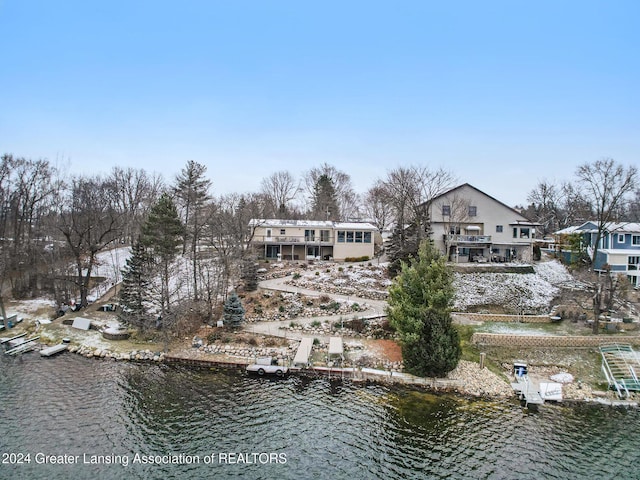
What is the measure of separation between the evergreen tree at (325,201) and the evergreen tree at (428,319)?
39822 mm

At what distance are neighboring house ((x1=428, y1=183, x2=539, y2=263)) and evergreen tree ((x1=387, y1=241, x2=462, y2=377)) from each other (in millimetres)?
18462

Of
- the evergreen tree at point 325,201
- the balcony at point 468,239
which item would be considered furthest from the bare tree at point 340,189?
the balcony at point 468,239

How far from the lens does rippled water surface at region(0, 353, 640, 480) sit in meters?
12.1

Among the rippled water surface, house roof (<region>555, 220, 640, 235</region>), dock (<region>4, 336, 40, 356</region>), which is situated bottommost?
the rippled water surface

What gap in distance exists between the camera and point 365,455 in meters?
12.8

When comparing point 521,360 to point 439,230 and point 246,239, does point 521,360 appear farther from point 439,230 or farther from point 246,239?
point 246,239

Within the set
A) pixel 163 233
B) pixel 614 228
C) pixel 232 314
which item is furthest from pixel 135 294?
pixel 614 228

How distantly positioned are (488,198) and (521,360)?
67.5ft

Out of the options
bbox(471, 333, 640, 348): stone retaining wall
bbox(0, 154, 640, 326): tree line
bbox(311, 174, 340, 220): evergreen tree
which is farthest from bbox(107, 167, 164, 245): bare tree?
bbox(471, 333, 640, 348): stone retaining wall

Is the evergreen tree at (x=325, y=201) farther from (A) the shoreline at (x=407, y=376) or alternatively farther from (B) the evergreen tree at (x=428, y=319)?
(B) the evergreen tree at (x=428, y=319)

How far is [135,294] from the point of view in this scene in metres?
24.2

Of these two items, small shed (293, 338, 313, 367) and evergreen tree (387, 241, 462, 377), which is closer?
evergreen tree (387, 241, 462, 377)

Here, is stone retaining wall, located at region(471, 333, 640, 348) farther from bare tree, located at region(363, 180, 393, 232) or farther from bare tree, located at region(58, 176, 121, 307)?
bare tree, located at region(363, 180, 393, 232)

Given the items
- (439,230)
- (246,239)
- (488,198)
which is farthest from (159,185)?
(488,198)
